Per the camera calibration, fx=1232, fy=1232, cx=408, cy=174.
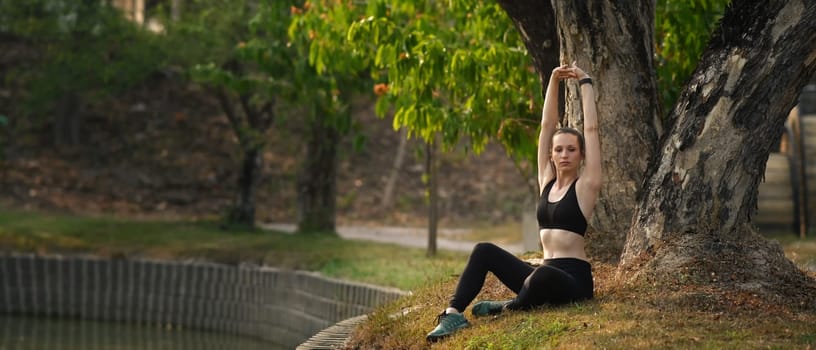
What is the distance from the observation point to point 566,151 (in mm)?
8055

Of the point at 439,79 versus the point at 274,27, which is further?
the point at 274,27

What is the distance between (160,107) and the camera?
29750 millimetres

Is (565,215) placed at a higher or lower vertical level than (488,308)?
higher

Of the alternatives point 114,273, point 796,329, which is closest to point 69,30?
point 114,273

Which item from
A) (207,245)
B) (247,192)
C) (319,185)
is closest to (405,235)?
(319,185)

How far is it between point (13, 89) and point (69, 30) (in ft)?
29.2

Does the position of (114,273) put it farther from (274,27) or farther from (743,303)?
(743,303)

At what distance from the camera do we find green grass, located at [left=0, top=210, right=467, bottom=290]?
631 inches

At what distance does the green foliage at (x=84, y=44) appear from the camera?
67.4 ft

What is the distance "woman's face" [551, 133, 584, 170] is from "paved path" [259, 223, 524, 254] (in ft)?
36.1

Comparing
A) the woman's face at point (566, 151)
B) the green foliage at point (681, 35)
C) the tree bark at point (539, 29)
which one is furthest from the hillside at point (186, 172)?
the woman's face at point (566, 151)

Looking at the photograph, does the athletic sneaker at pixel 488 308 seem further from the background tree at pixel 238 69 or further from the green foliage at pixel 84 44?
the green foliage at pixel 84 44

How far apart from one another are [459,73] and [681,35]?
7.15 feet

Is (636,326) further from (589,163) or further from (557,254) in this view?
(589,163)
